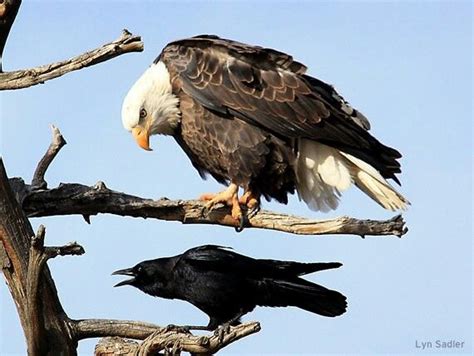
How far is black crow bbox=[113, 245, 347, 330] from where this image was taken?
6258 mm

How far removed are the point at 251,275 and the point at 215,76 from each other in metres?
1.39

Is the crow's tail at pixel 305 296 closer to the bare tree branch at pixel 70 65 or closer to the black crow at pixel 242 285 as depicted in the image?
the black crow at pixel 242 285

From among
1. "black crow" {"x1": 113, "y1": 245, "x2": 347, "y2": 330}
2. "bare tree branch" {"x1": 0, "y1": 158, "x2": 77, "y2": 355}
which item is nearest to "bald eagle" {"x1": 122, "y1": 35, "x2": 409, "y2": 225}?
"black crow" {"x1": 113, "y1": 245, "x2": 347, "y2": 330}

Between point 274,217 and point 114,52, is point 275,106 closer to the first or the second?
point 274,217

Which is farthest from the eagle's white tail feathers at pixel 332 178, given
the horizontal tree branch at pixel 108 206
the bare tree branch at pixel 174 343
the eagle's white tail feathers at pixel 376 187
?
the bare tree branch at pixel 174 343

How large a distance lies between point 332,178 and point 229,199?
2.27ft

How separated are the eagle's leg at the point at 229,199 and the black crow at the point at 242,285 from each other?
0.39 m

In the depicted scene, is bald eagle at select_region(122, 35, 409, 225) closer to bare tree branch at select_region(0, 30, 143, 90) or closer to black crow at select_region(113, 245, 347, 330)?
black crow at select_region(113, 245, 347, 330)

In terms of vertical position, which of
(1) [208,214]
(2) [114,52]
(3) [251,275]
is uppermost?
(2) [114,52]

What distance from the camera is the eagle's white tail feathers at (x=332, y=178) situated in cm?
684

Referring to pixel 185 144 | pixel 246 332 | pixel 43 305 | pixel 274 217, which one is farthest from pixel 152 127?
pixel 246 332

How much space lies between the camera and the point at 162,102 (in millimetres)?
7156

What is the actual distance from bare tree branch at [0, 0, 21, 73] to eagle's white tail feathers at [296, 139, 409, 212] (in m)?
2.14

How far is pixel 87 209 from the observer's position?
633 centimetres
